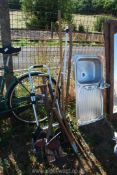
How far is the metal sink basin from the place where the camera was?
485 cm

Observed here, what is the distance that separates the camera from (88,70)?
4957 millimetres

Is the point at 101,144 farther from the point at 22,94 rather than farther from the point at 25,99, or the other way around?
the point at 22,94

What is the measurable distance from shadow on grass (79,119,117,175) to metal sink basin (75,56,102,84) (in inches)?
30.0

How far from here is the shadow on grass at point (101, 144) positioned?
436 cm

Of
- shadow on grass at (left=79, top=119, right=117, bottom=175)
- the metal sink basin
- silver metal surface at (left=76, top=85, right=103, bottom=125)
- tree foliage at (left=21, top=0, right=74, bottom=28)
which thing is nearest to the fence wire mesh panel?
tree foliage at (left=21, top=0, right=74, bottom=28)

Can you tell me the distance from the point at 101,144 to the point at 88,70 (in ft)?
3.69

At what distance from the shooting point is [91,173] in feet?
13.8

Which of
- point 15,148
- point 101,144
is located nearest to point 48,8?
point 101,144

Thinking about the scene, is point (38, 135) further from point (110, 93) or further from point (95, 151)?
point (110, 93)

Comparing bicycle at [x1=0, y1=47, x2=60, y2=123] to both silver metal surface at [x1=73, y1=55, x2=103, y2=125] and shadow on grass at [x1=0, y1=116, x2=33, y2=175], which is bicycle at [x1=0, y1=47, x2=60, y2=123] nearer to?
shadow on grass at [x1=0, y1=116, x2=33, y2=175]

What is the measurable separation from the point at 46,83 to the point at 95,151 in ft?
3.93

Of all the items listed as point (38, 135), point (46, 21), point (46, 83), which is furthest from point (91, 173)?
point (46, 21)

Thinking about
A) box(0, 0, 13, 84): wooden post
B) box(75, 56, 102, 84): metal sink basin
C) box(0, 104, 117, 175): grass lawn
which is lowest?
box(0, 104, 117, 175): grass lawn

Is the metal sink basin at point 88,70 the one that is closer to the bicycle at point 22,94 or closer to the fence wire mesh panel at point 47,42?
the bicycle at point 22,94
